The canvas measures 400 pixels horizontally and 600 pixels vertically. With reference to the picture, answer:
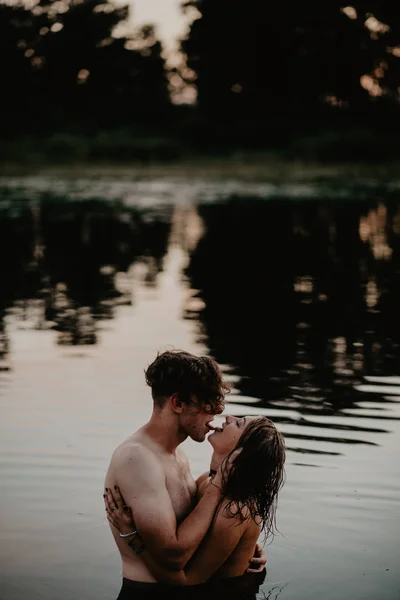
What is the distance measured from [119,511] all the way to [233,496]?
1.64 ft

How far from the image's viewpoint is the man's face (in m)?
5.80

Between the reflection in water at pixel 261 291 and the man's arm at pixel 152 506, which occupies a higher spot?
the man's arm at pixel 152 506

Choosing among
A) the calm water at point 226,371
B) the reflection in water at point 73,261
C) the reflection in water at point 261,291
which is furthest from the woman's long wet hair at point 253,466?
the reflection in water at point 73,261

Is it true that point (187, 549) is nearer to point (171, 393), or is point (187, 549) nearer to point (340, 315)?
point (171, 393)

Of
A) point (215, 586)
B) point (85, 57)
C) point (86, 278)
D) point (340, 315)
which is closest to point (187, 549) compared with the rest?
point (215, 586)

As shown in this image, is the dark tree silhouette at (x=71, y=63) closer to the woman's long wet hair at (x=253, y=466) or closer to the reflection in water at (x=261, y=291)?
the reflection in water at (x=261, y=291)

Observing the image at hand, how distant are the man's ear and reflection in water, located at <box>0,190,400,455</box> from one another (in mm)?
3003

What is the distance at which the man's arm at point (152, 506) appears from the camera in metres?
5.73

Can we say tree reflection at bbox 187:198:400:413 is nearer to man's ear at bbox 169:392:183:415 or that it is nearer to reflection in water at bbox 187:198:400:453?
reflection in water at bbox 187:198:400:453

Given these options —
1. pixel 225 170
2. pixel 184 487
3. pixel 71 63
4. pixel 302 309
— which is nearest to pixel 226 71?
pixel 71 63

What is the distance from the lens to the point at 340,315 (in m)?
15.6

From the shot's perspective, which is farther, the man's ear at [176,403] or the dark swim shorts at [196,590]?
the dark swim shorts at [196,590]

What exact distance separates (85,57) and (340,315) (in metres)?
87.5

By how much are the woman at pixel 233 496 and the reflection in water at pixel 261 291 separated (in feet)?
8.70
